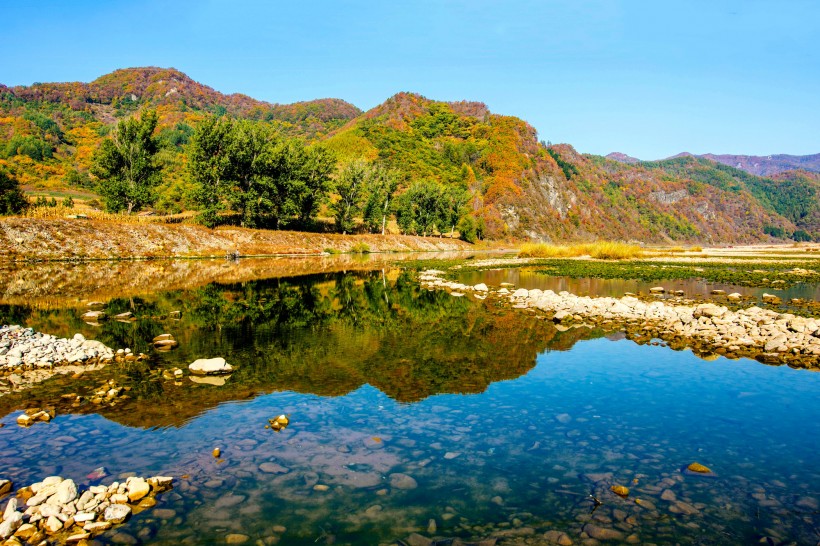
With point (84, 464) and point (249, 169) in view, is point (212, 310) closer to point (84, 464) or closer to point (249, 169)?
point (84, 464)

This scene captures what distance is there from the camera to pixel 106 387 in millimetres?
10703

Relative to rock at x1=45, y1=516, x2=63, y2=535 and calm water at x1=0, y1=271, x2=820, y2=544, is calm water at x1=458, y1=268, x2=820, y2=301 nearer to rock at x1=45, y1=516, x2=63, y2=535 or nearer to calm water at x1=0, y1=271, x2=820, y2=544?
calm water at x1=0, y1=271, x2=820, y2=544

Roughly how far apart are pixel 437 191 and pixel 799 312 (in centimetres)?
9256

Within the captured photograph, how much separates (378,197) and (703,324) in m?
78.7

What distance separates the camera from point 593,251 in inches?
2574

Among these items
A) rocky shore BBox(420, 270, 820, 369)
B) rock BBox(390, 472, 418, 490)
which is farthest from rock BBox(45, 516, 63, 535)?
rocky shore BBox(420, 270, 820, 369)

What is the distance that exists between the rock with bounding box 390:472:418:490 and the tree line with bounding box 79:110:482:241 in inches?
2550

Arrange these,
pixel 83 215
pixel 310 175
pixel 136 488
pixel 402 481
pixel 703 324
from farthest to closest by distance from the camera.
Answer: pixel 310 175
pixel 83 215
pixel 703 324
pixel 402 481
pixel 136 488

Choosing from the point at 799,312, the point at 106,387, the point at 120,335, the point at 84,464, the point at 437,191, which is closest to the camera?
the point at 84,464

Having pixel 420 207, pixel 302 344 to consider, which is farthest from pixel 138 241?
pixel 420 207

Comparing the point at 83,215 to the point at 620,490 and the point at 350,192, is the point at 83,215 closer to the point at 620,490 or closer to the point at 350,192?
the point at 350,192

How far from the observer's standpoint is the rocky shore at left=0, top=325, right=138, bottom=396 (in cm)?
1162

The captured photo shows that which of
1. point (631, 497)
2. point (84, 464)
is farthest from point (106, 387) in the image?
point (631, 497)

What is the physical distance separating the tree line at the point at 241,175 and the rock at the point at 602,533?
67.0 meters
